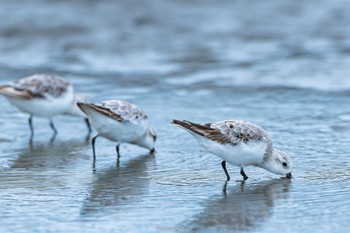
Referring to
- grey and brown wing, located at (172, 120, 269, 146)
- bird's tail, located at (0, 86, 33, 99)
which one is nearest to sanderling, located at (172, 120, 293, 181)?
grey and brown wing, located at (172, 120, 269, 146)

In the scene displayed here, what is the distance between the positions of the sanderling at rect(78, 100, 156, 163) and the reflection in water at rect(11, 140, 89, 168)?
16.3 inches

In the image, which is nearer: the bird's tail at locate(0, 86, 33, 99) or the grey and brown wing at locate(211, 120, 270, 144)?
the grey and brown wing at locate(211, 120, 270, 144)

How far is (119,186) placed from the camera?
8430 millimetres

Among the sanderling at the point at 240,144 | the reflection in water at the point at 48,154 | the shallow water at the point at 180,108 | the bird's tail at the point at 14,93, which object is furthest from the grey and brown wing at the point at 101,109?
the bird's tail at the point at 14,93

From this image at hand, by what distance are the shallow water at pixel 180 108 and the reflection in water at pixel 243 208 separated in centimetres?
2

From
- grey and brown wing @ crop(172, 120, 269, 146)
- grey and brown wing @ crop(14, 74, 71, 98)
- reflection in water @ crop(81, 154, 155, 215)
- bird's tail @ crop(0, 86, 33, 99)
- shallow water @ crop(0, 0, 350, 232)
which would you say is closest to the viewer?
shallow water @ crop(0, 0, 350, 232)

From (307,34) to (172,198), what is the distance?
343 inches

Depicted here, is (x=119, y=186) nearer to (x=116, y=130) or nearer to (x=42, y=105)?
(x=116, y=130)

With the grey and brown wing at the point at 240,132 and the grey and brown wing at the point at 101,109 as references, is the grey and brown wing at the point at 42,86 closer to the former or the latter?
the grey and brown wing at the point at 101,109

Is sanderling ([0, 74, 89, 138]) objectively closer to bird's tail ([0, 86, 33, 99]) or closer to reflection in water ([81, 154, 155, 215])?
bird's tail ([0, 86, 33, 99])

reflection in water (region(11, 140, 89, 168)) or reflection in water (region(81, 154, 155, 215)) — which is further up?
reflection in water (region(81, 154, 155, 215))

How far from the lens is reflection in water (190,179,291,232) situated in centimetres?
706

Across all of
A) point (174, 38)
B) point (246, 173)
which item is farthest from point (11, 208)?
point (174, 38)

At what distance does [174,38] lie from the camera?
1608 centimetres
